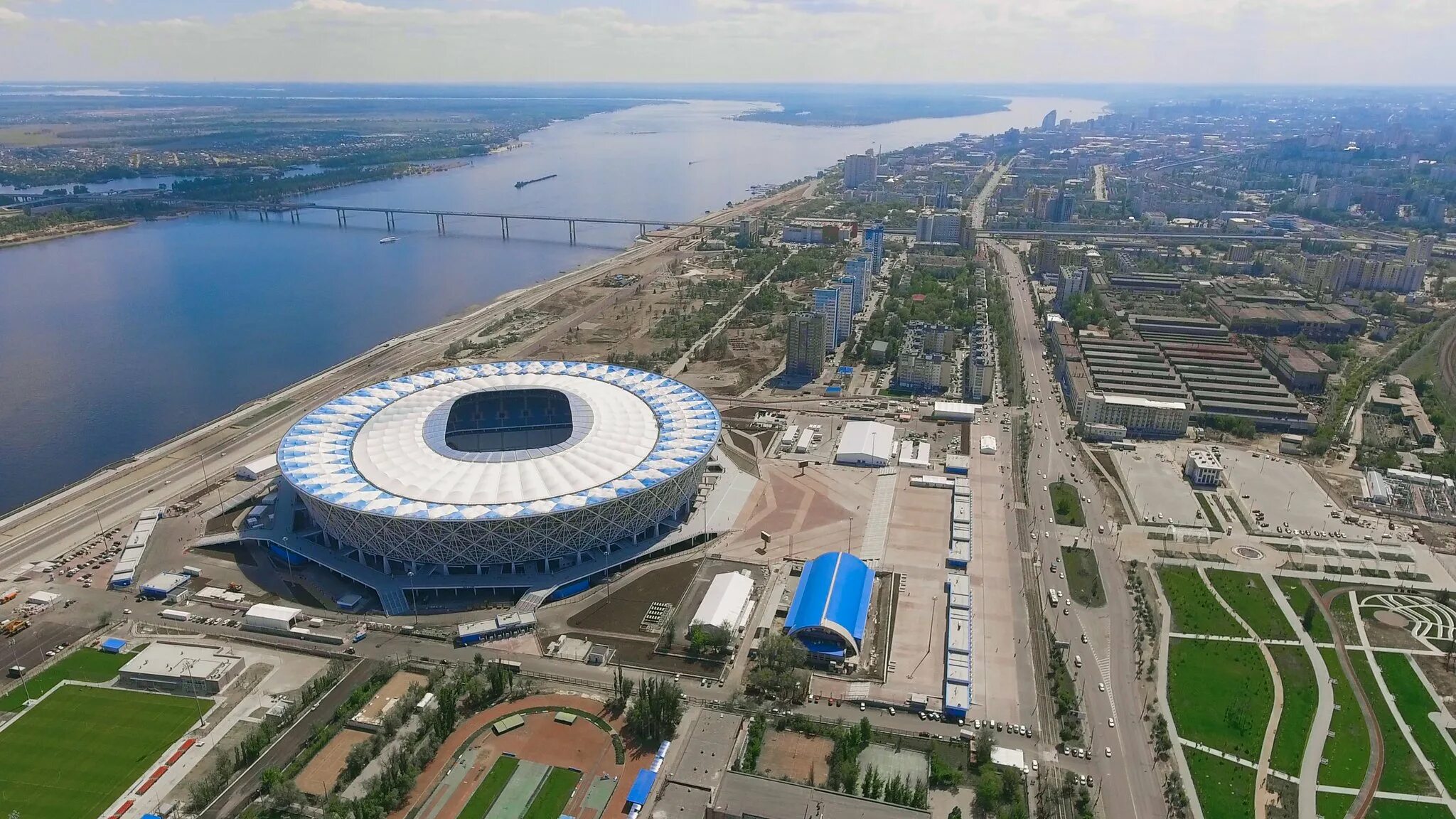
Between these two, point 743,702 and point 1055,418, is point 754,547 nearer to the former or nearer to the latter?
point 743,702

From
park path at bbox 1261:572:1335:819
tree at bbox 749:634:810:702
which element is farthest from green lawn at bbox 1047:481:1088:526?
tree at bbox 749:634:810:702

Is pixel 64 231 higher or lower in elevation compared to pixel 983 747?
higher

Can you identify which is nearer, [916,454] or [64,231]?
[916,454]

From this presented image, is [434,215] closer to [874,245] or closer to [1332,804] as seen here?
[874,245]

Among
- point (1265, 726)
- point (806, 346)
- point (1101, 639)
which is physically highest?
point (806, 346)

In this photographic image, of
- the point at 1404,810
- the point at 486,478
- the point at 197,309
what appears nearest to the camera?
the point at 1404,810

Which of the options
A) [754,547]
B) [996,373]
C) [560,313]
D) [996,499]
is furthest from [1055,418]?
[560,313]

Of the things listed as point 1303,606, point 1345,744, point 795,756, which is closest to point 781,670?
point 795,756

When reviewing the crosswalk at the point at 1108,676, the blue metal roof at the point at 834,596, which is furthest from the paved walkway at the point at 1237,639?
the blue metal roof at the point at 834,596
